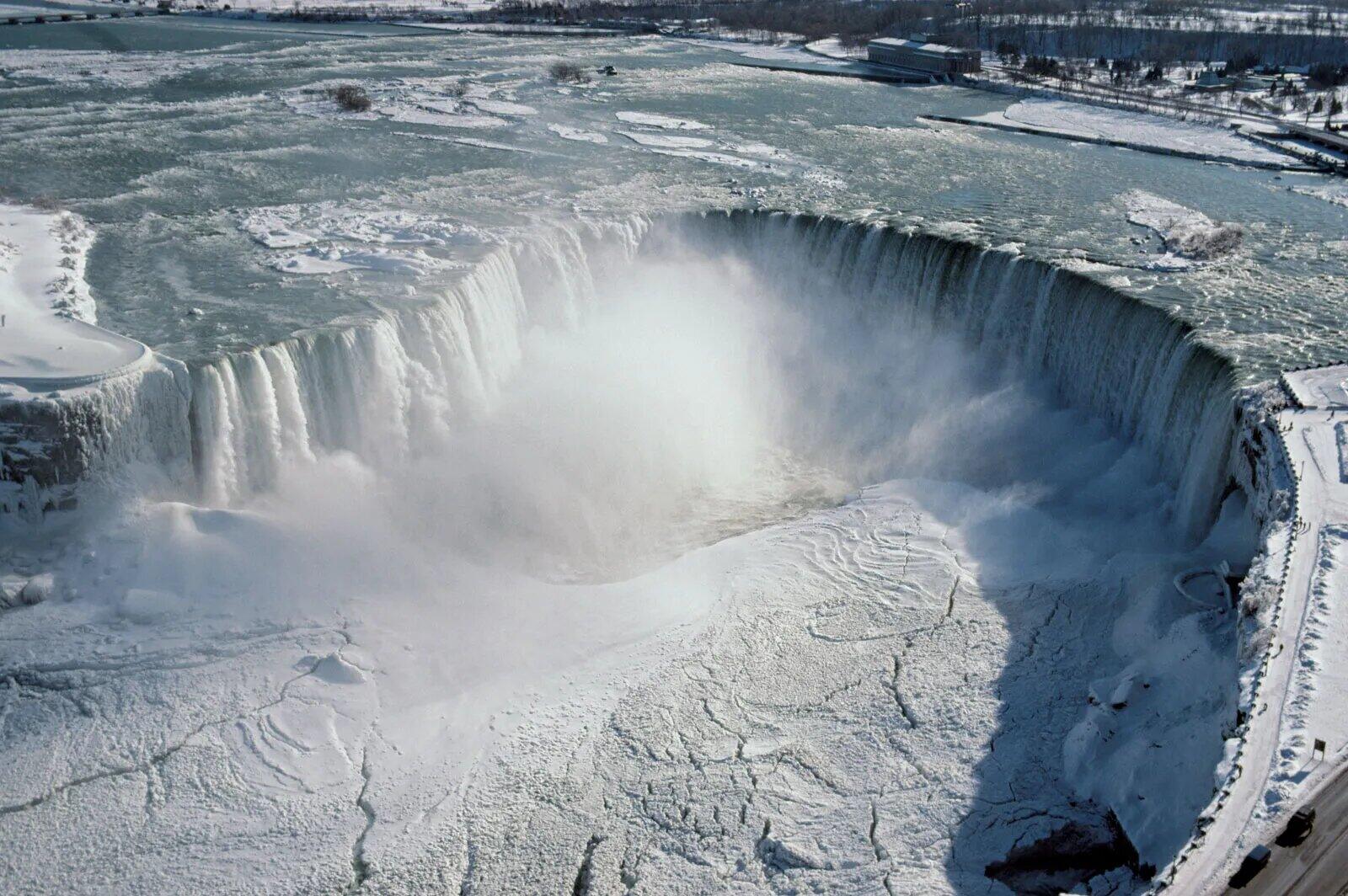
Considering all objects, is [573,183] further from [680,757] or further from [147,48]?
[147,48]

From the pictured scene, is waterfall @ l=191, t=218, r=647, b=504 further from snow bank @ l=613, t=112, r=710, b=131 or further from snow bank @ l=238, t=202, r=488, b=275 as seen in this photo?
snow bank @ l=613, t=112, r=710, b=131

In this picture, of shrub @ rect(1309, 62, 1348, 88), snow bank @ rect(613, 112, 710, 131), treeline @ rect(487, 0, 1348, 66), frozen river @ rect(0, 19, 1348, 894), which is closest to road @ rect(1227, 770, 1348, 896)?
frozen river @ rect(0, 19, 1348, 894)

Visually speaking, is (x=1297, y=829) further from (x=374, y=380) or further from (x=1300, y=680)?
(x=374, y=380)

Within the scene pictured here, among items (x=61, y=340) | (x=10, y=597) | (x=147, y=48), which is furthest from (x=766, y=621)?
(x=147, y=48)

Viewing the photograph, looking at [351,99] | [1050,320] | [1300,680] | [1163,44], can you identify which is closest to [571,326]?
[1050,320]

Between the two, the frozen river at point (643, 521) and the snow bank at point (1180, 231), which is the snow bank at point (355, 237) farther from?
the snow bank at point (1180, 231)

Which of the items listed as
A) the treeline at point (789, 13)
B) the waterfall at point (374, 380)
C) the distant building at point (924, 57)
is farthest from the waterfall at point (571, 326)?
the treeline at point (789, 13)
